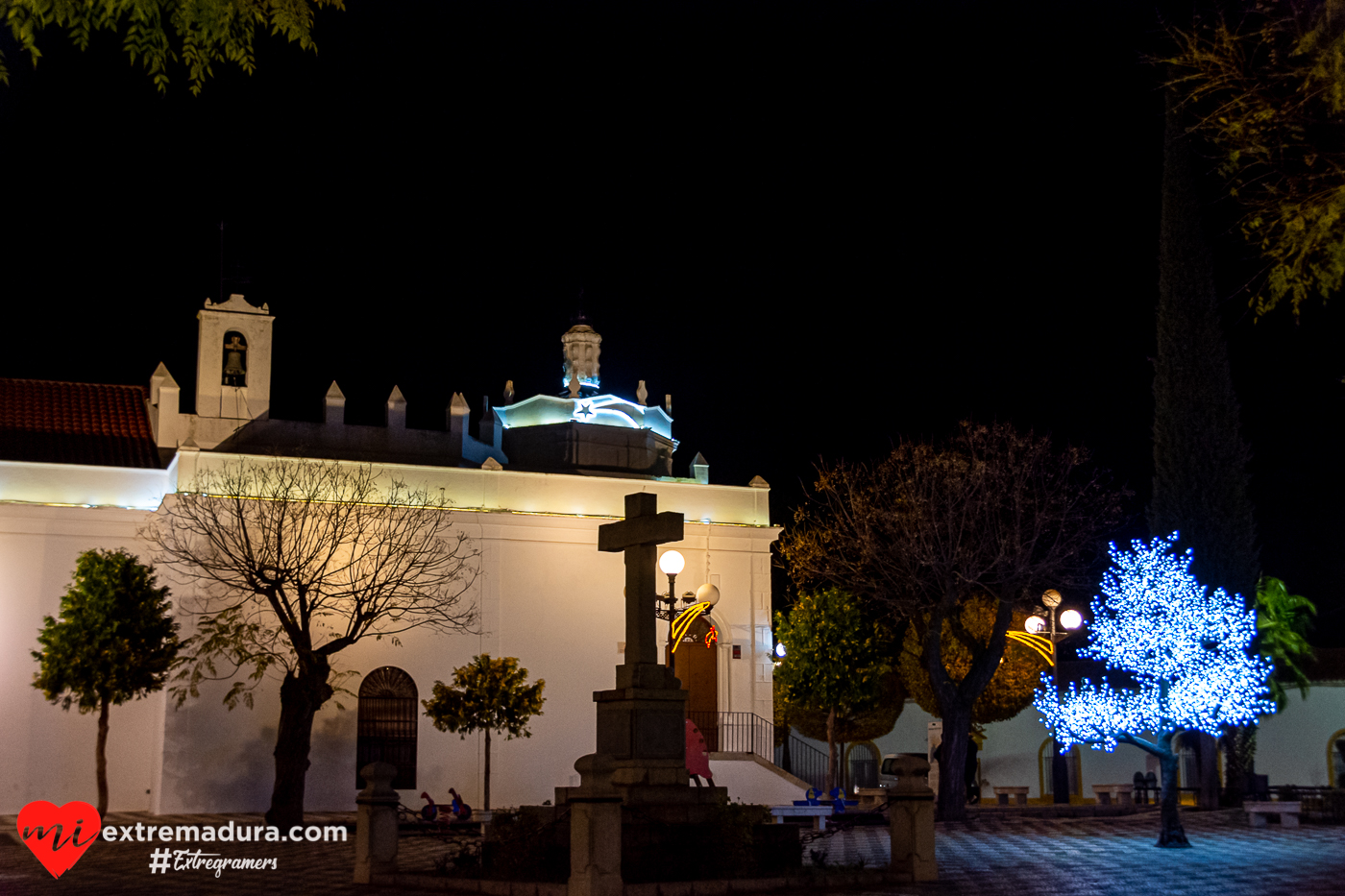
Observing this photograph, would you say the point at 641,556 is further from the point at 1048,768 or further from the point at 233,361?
the point at 1048,768

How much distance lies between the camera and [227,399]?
2734 centimetres

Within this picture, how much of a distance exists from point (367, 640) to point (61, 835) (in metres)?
9.79

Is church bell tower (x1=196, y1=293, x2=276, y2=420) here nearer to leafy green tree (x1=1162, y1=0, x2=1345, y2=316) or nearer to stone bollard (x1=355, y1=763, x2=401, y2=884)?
stone bollard (x1=355, y1=763, x2=401, y2=884)

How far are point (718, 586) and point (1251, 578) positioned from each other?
466 inches

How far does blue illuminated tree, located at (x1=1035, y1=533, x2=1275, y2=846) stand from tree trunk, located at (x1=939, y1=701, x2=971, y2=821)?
508 cm

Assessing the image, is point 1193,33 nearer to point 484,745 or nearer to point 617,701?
point 617,701

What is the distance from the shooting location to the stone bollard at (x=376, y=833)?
1310 centimetres

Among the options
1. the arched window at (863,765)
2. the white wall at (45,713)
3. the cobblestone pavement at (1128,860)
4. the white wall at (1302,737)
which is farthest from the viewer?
the arched window at (863,765)

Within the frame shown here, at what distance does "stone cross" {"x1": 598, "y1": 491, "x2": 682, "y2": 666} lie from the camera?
531 inches

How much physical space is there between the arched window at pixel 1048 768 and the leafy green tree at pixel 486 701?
16.7 meters

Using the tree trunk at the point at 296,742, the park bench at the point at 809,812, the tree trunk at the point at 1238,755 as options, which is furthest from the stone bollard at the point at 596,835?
the tree trunk at the point at 1238,755

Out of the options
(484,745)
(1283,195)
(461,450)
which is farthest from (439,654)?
(1283,195)

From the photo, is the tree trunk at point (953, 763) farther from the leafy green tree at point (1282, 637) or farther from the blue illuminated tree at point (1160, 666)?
the leafy green tree at point (1282, 637)

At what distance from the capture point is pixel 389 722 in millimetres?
25422
